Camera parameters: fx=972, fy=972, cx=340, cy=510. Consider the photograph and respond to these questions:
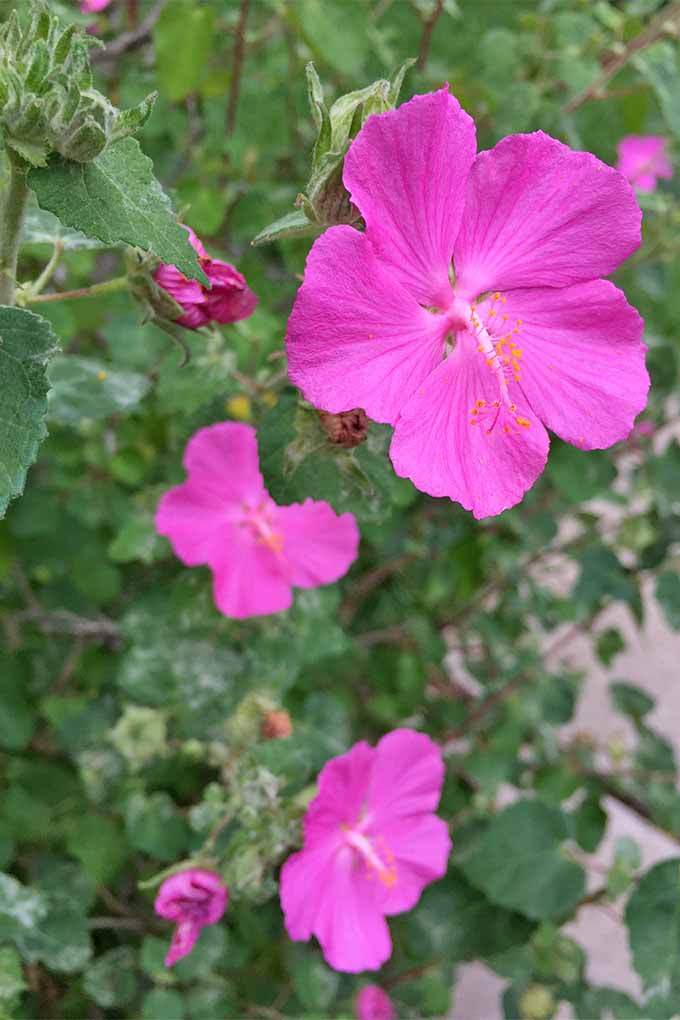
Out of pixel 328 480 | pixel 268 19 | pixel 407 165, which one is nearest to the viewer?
pixel 407 165

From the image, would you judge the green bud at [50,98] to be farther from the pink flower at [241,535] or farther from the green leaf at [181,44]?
the green leaf at [181,44]

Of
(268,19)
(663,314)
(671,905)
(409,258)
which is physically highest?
(409,258)

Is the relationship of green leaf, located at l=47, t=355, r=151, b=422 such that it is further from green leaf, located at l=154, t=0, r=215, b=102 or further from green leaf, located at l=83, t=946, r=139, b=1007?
green leaf, located at l=83, t=946, r=139, b=1007

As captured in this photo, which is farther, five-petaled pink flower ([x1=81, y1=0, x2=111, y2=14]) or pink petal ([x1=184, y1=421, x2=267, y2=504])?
five-petaled pink flower ([x1=81, y1=0, x2=111, y2=14])

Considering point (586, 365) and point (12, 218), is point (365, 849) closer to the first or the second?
point (586, 365)

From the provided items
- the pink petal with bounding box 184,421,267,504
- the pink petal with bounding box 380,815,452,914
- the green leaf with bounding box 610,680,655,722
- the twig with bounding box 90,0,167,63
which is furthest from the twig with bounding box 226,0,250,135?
the green leaf with bounding box 610,680,655,722

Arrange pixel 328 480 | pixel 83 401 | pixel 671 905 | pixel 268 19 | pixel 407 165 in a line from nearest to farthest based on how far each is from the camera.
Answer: pixel 407 165 < pixel 328 480 < pixel 83 401 < pixel 671 905 < pixel 268 19


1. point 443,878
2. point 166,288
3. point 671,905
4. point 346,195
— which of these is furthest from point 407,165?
point 443,878

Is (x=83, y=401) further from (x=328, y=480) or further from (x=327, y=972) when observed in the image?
(x=327, y=972)
